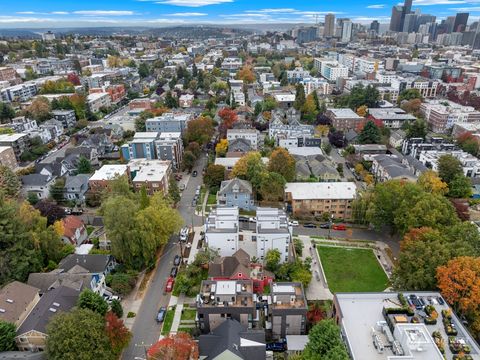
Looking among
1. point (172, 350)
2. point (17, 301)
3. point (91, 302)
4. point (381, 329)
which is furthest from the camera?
point (17, 301)

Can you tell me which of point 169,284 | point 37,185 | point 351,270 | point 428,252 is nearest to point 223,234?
point 169,284

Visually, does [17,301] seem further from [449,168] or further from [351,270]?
[449,168]

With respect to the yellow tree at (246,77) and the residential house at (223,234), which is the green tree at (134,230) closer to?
the residential house at (223,234)

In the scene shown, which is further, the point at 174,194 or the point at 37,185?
the point at 37,185

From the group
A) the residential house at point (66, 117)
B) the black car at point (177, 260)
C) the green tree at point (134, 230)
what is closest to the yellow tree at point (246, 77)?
the residential house at point (66, 117)

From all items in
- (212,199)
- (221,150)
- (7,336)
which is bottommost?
(212,199)

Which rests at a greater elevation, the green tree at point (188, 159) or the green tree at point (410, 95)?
the green tree at point (410, 95)

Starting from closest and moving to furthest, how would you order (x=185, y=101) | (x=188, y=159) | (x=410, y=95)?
1. (x=188, y=159)
2. (x=410, y=95)
3. (x=185, y=101)
